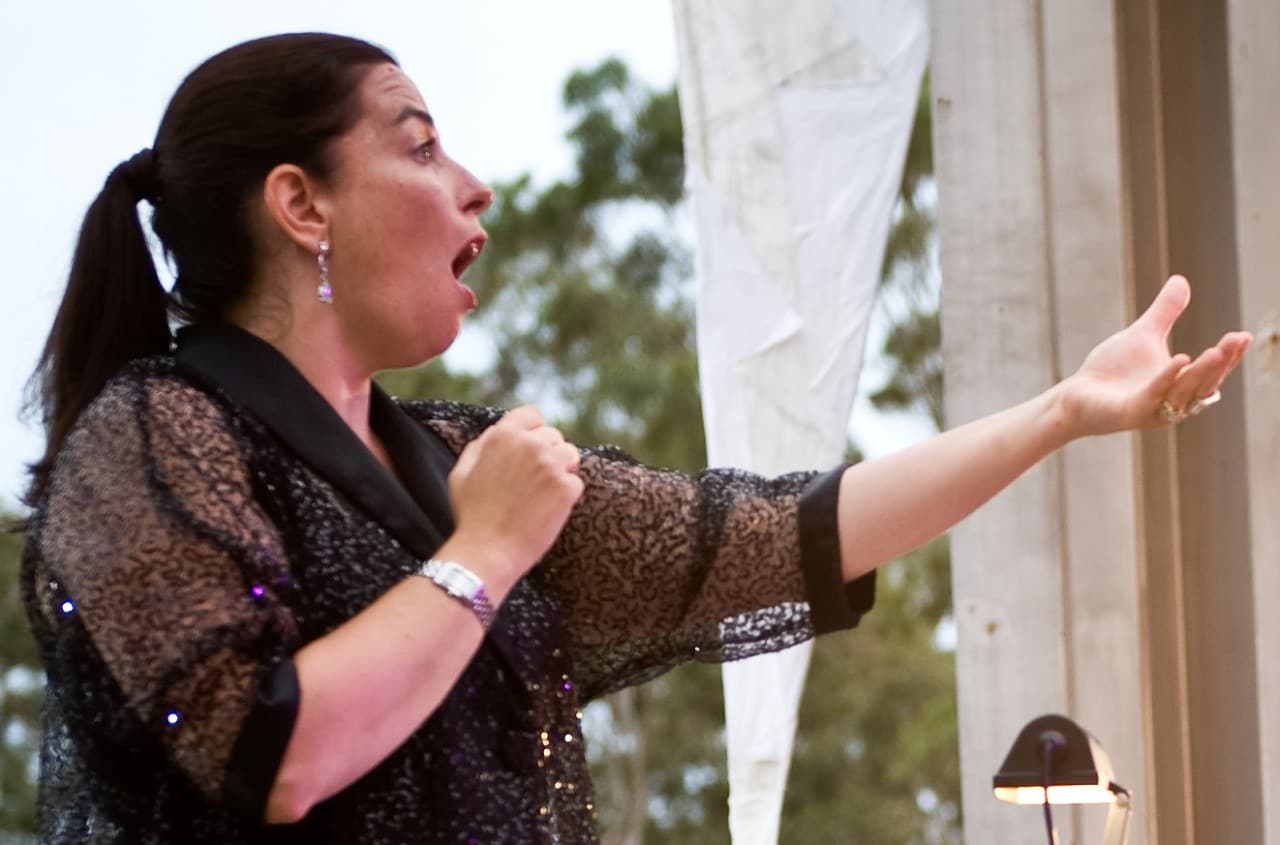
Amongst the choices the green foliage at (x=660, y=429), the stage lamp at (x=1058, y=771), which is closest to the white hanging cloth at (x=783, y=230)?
the stage lamp at (x=1058, y=771)

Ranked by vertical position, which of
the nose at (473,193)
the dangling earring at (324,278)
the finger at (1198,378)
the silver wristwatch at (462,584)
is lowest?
the silver wristwatch at (462,584)

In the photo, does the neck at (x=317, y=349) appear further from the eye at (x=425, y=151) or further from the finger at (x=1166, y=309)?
the finger at (x=1166, y=309)

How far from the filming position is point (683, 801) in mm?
11188

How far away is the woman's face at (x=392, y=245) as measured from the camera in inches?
59.6

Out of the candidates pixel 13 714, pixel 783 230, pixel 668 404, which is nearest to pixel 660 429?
pixel 668 404

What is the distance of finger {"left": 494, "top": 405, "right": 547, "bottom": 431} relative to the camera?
137 cm

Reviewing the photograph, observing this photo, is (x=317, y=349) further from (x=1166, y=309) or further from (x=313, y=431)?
(x=1166, y=309)

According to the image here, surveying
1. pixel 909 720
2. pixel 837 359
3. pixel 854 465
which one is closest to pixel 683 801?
pixel 909 720

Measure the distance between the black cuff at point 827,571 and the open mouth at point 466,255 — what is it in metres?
0.36

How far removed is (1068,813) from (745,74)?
1.08 metres

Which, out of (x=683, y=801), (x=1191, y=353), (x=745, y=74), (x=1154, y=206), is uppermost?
→ (x=745, y=74)

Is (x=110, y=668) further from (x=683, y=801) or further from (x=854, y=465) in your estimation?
(x=683, y=801)

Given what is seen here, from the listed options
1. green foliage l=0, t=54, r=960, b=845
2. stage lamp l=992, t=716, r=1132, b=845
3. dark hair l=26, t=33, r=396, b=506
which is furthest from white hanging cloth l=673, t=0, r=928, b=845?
green foliage l=0, t=54, r=960, b=845

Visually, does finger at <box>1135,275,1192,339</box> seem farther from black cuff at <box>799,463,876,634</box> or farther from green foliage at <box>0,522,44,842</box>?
green foliage at <box>0,522,44,842</box>
